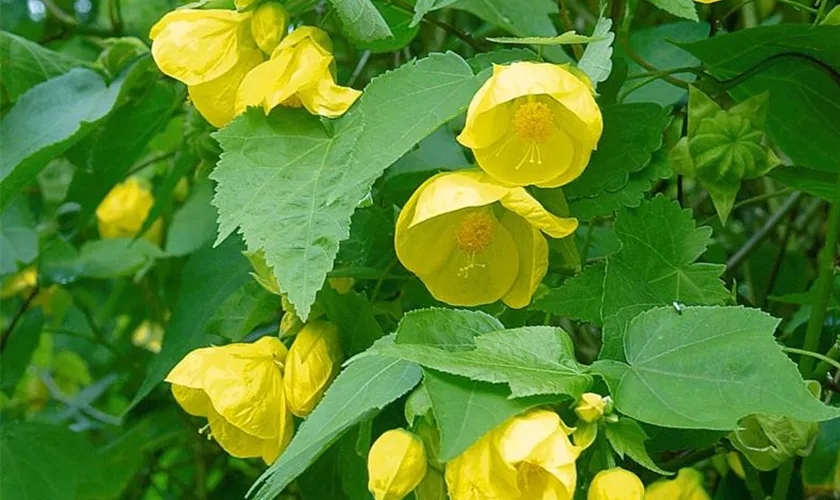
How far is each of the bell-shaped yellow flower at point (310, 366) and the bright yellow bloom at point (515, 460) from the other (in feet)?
0.60

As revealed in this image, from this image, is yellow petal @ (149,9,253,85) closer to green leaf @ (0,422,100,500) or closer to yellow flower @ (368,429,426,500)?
yellow flower @ (368,429,426,500)

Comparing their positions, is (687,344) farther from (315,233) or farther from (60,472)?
(60,472)

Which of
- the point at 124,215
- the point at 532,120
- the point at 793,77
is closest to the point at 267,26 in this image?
the point at 532,120

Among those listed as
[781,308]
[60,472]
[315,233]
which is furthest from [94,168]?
[781,308]

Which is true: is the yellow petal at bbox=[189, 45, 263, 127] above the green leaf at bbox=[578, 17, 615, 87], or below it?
below

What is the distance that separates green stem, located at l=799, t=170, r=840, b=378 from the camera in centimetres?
78

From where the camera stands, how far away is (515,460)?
564 mm

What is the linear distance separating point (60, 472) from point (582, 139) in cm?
67

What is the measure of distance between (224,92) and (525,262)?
245mm

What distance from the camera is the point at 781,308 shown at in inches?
47.2

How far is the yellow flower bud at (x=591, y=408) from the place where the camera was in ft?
1.97

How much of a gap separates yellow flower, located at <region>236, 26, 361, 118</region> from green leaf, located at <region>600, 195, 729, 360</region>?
0.21 m

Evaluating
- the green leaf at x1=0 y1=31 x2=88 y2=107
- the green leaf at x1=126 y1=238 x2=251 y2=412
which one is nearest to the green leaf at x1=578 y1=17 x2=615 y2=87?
the green leaf at x1=126 y1=238 x2=251 y2=412

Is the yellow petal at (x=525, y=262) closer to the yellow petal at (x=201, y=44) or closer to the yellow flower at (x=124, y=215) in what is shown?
the yellow petal at (x=201, y=44)
